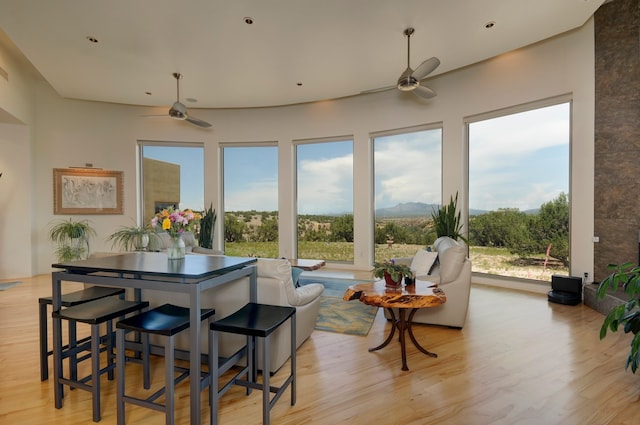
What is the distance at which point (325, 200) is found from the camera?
7.25 meters

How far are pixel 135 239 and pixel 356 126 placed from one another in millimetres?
5167

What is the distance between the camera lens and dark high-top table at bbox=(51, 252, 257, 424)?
5.78 feet

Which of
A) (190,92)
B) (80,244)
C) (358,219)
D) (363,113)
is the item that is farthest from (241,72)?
(80,244)

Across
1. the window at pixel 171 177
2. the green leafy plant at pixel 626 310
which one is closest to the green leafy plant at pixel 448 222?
the green leafy plant at pixel 626 310

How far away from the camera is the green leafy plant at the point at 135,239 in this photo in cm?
556

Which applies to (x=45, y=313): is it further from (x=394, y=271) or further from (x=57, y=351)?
(x=394, y=271)

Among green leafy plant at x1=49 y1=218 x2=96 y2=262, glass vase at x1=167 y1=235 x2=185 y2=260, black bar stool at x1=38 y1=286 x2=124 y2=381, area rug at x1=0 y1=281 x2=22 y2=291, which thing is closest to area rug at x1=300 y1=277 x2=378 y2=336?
glass vase at x1=167 y1=235 x2=185 y2=260

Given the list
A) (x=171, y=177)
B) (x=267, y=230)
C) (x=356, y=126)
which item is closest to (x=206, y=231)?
(x=267, y=230)

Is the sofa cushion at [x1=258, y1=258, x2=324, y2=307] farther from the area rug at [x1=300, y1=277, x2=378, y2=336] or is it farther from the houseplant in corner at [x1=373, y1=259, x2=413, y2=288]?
the area rug at [x1=300, y1=277, x2=378, y2=336]

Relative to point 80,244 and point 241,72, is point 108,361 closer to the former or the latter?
point 241,72

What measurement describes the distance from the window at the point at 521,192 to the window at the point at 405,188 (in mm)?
716

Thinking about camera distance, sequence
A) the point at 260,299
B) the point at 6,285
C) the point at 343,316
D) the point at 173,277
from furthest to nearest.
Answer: the point at 6,285
the point at 343,316
the point at 260,299
the point at 173,277

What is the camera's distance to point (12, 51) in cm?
541

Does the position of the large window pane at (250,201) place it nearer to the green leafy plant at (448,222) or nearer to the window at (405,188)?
the window at (405,188)
